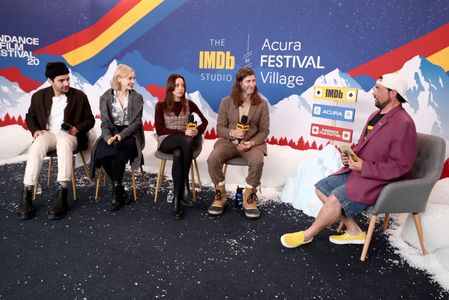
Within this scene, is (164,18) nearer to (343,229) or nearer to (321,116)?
(321,116)

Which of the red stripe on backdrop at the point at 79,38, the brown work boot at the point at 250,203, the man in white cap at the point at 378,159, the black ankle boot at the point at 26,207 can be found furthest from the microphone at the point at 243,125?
the red stripe on backdrop at the point at 79,38

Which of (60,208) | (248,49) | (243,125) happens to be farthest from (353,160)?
(60,208)

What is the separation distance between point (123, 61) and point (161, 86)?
713 mm

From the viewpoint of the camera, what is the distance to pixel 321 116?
401 centimetres

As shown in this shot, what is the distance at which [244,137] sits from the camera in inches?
141

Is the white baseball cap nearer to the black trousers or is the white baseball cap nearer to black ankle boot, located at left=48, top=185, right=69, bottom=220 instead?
the black trousers

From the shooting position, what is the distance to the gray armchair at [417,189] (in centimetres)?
258

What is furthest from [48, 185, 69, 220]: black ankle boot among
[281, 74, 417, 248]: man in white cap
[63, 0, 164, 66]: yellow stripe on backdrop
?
[63, 0, 164, 66]: yellow stripe on backdrop

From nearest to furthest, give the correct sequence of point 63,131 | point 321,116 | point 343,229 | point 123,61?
point 343,229
point 63,131
point 321,116
point 123,61

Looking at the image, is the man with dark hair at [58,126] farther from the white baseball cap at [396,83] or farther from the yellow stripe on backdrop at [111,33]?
the white baseball cap at [396,83]

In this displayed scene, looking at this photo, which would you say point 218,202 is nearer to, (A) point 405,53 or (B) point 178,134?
(B) point 178,134

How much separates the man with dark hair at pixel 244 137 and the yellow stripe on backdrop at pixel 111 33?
2.05 m

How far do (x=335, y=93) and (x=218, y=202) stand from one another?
65.8 inches

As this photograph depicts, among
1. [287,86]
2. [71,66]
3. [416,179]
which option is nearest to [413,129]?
[416,179]
